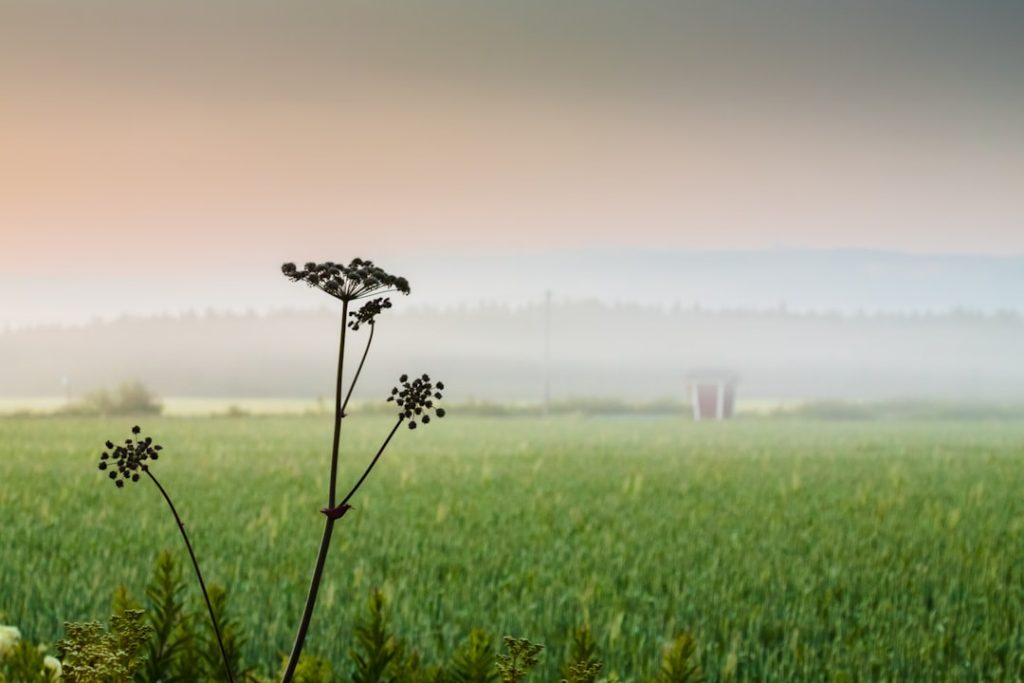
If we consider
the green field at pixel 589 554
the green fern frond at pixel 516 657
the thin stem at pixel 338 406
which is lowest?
the green field at pixel 589 554

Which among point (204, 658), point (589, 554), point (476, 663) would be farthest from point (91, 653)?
point (589, 554)

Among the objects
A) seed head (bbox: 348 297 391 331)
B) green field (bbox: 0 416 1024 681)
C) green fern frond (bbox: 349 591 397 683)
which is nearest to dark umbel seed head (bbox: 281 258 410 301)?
seed head (bbox: 348 297 391 331)

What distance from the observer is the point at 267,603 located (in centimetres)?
693

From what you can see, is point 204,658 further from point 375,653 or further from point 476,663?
point 476,663

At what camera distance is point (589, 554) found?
8.90m

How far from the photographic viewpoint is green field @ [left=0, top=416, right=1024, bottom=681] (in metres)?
6.29

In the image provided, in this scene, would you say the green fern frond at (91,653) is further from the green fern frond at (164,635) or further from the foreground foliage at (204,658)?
the green fern frond at (164,635)

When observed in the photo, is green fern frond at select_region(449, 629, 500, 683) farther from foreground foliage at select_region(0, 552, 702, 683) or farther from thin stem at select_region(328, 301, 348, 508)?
thin stem at select_region(328, 301, 348, 508)

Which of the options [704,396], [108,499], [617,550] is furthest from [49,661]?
[704,396]

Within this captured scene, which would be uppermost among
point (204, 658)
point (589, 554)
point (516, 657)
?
point (516, 657)

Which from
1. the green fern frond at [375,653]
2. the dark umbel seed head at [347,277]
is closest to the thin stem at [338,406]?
the dark umbel seed head at [347,277]

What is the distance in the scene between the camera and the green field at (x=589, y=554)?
629 cm

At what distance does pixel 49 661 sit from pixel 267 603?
3869 millimetres

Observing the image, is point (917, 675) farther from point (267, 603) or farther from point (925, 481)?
point (925, 481)
